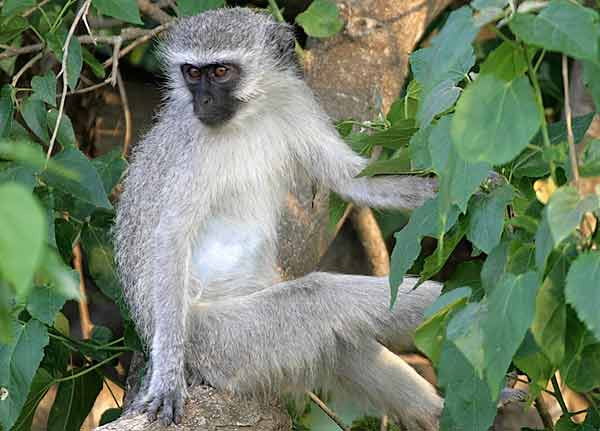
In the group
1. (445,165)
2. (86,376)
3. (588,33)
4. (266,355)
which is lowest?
(86,376)

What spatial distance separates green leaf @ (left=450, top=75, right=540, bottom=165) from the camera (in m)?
2.40

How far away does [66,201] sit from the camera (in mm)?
5414

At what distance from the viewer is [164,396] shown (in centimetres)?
455

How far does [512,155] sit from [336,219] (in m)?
2.90

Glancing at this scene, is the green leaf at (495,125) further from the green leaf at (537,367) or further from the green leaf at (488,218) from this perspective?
the green leaf at (537,367)

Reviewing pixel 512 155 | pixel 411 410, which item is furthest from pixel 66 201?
pixel 512 155

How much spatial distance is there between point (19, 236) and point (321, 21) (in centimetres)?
434

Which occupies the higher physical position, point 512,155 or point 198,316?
point 512,155

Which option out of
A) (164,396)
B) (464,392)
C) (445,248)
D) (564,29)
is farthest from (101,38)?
(564,29)

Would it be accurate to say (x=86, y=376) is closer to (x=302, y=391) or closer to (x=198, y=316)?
(x=198, y=316)

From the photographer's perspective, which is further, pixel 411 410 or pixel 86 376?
pixel 86 376

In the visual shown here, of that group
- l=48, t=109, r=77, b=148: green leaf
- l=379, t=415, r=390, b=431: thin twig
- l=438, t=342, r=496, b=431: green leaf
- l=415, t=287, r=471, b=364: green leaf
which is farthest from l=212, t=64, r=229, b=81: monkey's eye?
l=438, t=342, r=496, b=431: green leaf

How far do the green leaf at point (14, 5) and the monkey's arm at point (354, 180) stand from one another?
1.52 m

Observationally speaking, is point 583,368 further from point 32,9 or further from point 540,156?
point 32,9
